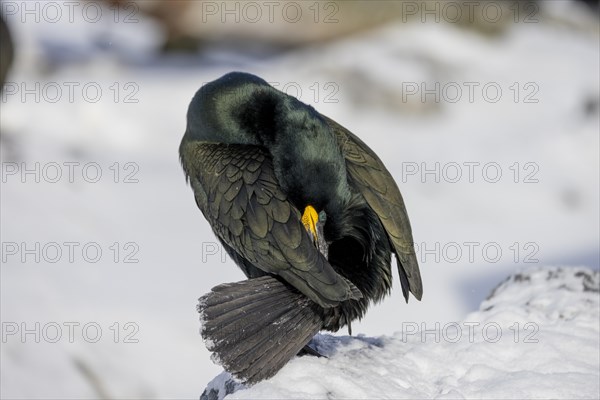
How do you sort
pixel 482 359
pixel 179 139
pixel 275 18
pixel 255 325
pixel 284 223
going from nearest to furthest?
pixel 255 325 < pixel 284 223 < pixel 482 359 < pixel 179 139 < pixel 275 18

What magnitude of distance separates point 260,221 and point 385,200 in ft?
1.77

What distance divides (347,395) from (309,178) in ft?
2.45

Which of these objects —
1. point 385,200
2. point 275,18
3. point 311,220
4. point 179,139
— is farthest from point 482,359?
point 275,18

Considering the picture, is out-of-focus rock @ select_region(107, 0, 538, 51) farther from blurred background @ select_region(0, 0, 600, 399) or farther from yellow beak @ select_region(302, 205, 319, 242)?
yellow beak @ select_region(302, 205, 319, 242)

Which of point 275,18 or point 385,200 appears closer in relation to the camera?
point 385,200

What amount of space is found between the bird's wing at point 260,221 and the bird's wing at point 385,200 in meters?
0.32

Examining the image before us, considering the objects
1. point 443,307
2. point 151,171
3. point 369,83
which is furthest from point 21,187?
point 369,83

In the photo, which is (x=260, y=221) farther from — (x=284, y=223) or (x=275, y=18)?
(x=275, y=18)

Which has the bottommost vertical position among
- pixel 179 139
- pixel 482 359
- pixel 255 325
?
pixel 482 359

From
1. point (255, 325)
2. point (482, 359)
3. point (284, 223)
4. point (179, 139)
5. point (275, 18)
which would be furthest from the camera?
point (275, 18)

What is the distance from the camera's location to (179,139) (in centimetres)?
892

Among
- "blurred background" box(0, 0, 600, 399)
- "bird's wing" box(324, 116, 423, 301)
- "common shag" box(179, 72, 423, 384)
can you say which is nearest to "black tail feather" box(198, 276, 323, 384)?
"common shag" box(179, 72, 423, 384)

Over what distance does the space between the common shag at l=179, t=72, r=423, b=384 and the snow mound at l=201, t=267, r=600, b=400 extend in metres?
0.13

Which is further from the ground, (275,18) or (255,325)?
(275,18)
